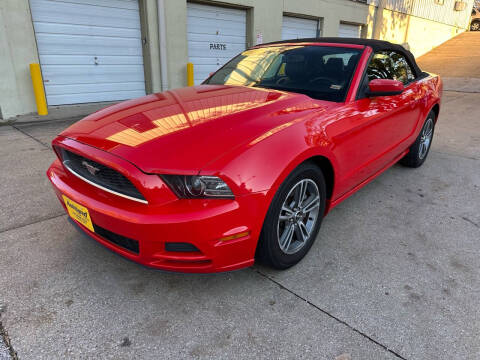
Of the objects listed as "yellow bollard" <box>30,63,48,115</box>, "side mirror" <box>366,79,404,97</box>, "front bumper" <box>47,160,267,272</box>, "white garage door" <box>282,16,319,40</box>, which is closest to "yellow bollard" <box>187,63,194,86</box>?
"yellow bollard" <box>30,63,48,115</box>

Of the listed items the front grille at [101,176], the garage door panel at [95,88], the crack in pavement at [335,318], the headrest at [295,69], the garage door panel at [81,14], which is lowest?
the crack in pavement at [335,318]

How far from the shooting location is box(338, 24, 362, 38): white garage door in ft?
49.0

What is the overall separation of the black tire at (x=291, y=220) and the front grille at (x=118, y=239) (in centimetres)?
73

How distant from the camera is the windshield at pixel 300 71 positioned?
286 centimetres

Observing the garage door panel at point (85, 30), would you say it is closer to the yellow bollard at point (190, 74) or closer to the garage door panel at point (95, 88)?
the garage door panel at point (95, 88)

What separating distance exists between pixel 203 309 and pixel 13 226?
1906 millimetres

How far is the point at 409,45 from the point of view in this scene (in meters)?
19.3

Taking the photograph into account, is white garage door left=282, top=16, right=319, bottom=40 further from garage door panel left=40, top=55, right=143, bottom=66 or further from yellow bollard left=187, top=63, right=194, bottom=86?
garage door panel left=40, top=55, right=143, bottom=66

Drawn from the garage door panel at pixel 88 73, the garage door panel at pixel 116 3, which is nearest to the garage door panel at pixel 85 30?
the garage door panel at pixel 116 3

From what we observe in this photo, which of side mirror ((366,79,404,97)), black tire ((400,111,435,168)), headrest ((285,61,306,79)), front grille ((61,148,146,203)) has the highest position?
headrest ((285,61,306,79))

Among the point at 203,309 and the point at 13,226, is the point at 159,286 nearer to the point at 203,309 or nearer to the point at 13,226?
the point at 203,309

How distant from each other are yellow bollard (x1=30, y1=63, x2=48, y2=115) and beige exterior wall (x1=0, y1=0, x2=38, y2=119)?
0.50 feet

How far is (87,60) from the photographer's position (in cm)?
786

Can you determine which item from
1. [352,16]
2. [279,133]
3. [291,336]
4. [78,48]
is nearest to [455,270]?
[291,336]
